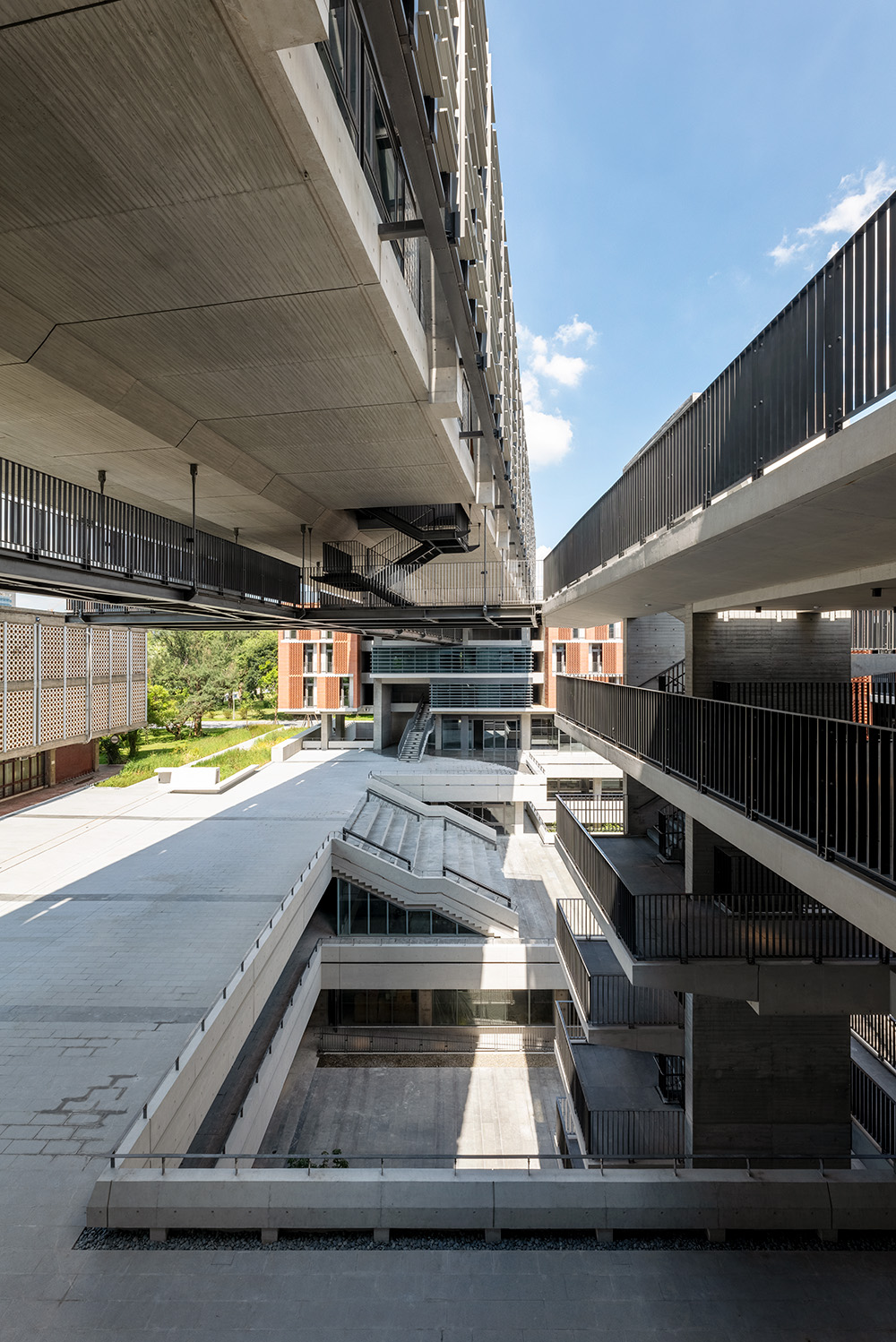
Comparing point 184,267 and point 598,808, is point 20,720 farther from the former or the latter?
point 184,267

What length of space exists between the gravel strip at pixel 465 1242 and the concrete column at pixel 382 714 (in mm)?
29393

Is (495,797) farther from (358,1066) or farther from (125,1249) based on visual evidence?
(125,1249)

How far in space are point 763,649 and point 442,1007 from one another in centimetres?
1202

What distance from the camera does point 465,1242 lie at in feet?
16.9

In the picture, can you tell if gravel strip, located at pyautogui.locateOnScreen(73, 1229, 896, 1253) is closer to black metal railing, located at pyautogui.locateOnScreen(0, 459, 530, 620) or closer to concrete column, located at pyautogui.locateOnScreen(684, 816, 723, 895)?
concrete column, located at pyautogui.locateOnScreen(684, 816, 723, 895)

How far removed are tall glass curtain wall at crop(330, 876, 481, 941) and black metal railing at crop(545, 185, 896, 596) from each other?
40.6ft

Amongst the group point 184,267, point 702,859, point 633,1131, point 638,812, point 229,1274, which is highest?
point 184,267

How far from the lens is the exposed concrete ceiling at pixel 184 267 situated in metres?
2.82

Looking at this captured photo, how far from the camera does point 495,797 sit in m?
26.8

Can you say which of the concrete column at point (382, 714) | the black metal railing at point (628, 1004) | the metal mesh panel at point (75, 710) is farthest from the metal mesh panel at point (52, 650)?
the black metal railing at point (628, 1004)

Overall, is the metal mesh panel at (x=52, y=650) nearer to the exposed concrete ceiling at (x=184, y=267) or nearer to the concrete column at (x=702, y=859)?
the exposed concrete ceiling at (x=184, y=267)

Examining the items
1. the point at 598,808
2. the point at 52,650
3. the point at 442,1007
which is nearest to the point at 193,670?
the point at 52,650

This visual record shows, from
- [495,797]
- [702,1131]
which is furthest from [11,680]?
[702,1131]

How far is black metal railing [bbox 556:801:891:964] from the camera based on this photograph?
19.6 feet
